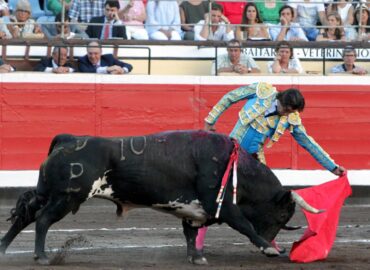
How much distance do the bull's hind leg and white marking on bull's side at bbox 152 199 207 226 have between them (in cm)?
60

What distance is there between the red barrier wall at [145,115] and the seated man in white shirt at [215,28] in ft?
2.79

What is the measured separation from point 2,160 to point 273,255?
5.49m

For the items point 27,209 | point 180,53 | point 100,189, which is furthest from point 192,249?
point 180,53

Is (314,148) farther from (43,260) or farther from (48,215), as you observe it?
(43,260)

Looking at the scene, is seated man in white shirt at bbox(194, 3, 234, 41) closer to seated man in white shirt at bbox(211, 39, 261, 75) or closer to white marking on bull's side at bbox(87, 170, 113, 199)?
seated man in white shirt at bbox(211, 39, 261, 75)

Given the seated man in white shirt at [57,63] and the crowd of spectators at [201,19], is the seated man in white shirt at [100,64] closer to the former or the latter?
the seated man in white shirt at [57,63]

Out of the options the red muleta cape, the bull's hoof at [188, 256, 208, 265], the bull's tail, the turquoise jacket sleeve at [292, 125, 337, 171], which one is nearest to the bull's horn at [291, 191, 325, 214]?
the red muleta cape

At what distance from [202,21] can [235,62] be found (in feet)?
3.19

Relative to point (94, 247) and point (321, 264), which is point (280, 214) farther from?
point (94, 247)

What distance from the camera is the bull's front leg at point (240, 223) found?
7.16 meters

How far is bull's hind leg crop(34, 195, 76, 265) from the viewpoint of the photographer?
709 cm

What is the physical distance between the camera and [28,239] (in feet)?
28.2

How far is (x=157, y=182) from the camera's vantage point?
23.6 feet

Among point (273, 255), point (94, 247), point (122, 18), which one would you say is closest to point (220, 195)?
point (273, 255)
